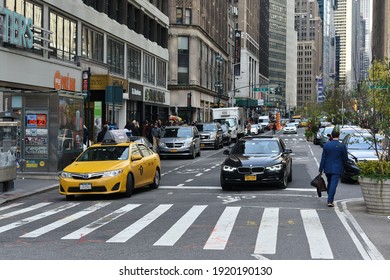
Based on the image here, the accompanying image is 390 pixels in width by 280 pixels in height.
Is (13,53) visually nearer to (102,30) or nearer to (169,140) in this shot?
(169,140)

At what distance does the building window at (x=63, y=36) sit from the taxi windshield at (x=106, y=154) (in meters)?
15.0

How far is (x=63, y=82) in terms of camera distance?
3284 cm

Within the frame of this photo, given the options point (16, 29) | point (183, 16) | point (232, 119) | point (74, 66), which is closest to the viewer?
point (16, 29)

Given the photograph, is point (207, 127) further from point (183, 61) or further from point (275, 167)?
point (183, 61)

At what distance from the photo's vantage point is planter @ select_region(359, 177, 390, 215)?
1246 centimetres

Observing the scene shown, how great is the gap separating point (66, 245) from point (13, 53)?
19.3 m

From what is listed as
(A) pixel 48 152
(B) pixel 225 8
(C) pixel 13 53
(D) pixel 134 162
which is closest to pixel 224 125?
(C) pixel 13 53

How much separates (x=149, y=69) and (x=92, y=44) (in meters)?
15.9

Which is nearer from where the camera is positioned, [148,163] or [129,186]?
[129,186]

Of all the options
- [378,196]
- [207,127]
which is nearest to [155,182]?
[378,196]

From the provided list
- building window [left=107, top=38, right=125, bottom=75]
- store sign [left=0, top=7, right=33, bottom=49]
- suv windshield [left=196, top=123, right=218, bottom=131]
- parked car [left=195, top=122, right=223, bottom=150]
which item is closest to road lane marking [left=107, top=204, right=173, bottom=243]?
store sign [left=0, top=7, right=33, bottom=49]

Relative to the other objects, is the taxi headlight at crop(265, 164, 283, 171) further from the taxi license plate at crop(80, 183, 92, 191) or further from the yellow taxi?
the taxi license plate at crop(80, 183, 92, 191)

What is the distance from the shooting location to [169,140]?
33156mm

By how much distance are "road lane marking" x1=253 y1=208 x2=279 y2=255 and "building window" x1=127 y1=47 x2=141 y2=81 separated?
35.3 meters
